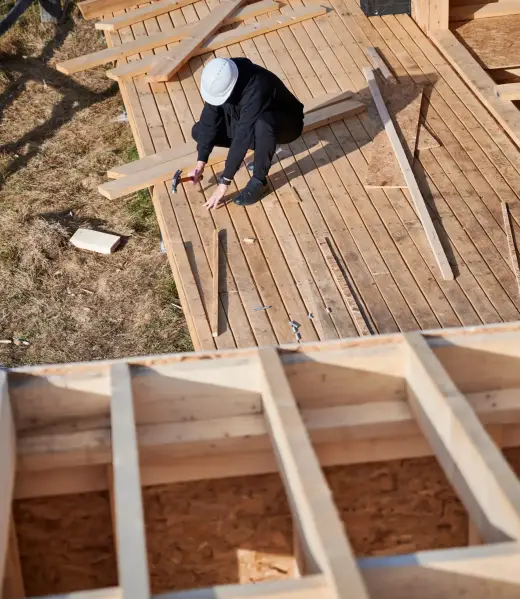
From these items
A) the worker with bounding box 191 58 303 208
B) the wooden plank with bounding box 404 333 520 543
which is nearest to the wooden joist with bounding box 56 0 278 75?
the worker with bounding box 191 58 303 208

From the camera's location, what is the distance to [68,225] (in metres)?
8.33

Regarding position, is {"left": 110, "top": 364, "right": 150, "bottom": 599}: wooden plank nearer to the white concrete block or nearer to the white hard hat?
the white hard hat

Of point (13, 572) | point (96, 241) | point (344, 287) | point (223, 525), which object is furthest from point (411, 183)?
point (13, 572)

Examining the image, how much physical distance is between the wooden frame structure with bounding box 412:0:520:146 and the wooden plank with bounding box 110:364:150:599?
512 centimetres

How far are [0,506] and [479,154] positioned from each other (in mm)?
5491

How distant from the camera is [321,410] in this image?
390 centimetres

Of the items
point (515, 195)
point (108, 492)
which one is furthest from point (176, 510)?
point (515, 195)

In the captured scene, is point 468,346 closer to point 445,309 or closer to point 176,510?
point 176,510

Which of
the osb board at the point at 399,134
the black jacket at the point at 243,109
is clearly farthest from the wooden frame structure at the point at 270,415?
the osb board at the point at 399,134

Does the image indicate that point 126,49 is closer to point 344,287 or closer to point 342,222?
point 342,222

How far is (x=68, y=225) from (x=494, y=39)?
482cm

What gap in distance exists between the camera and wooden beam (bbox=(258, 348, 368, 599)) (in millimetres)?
2734

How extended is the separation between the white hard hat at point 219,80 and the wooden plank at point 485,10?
453cm

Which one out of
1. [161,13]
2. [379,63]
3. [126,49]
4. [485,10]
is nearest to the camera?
[379,63]
